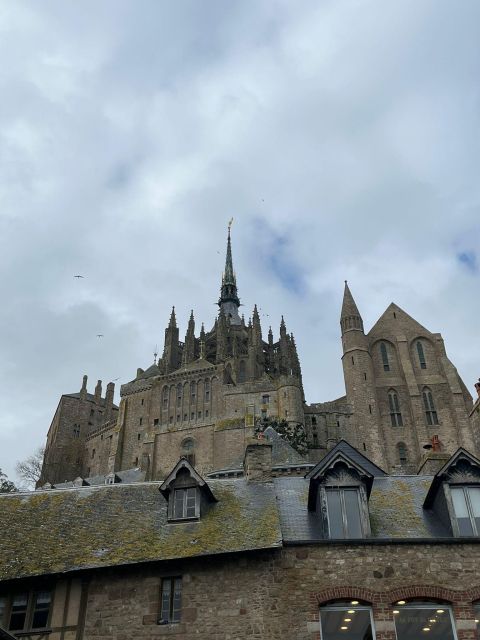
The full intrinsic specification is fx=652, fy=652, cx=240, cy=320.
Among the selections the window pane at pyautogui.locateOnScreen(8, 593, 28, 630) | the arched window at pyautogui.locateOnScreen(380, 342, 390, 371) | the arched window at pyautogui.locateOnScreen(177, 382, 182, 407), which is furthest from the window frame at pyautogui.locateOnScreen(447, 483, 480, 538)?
the arched window at pyautogui.locateOnScreen(177, 382, 182, 407)

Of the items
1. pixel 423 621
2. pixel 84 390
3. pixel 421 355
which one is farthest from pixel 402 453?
pixel 84 390

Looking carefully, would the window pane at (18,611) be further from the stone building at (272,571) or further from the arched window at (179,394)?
the arched window at (179,394)

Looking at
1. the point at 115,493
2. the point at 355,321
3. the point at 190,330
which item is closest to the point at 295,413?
the point at 355,321

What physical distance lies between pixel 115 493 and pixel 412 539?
27.6 feet

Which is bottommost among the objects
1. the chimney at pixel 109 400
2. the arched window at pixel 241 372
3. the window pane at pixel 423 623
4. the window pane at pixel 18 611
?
the window pane at pixel 423 623

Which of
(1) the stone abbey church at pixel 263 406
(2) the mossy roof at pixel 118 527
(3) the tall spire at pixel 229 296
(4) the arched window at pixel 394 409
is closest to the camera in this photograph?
(2) the mossy roof at pixel 118 527

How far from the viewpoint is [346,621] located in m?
14.5

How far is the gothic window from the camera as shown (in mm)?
14688

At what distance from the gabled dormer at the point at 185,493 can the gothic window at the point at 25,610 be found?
11.9 feet

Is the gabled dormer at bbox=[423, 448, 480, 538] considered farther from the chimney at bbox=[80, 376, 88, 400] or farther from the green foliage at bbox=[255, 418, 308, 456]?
the chimney at bbox=[80, 376, 88, 400]

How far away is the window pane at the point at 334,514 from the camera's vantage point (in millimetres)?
15541

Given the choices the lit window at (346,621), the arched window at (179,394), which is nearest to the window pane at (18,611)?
the lit window at (346,621)

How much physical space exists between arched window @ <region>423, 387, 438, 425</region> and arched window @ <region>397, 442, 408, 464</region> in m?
3.36

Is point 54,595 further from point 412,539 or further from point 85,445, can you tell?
point 85,445
